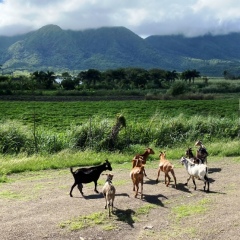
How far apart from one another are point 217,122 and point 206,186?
12.4m

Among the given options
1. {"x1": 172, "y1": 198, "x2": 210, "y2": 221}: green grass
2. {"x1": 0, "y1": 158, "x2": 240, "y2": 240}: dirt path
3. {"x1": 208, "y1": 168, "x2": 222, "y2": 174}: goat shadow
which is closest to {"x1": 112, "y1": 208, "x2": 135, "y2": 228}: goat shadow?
{"x1": 0, "y1": 158, "x2": 240, "y2": 240}: dirt path

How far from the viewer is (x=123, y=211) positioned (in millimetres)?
9906

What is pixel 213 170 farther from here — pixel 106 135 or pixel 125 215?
pixel 125 215

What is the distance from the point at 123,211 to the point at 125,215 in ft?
0.92

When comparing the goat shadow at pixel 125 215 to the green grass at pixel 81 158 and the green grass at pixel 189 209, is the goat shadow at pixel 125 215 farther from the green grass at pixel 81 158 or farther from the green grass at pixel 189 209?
the green grass at pixel 81 158

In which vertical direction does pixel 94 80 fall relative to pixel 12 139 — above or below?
above

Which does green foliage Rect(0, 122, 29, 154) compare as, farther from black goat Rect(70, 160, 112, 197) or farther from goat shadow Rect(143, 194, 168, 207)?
goat shadow Rect(143, 194, 168, 207)

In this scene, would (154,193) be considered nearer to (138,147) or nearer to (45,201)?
(45,201)

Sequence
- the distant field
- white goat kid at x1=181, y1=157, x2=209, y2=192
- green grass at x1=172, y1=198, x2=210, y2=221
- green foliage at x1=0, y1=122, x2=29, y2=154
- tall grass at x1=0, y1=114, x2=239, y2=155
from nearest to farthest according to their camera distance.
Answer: green grass at x1=172, y1=198, x2=210, y2=221 < white goat kid at x1=181, y1=157, x2=209, y2=192 < green foliage at x1=0, y1=122, x2=29, y2=154 < tall grass at x1=0, y1=114, x2=239, y2=155 < the distant field

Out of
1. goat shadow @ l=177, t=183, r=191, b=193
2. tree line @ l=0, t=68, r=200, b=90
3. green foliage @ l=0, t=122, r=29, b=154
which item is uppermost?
tree line @ l=0, t=68, r=200, b=90

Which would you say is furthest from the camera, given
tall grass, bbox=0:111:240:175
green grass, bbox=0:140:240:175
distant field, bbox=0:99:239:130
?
distant field, bbox=0:99:239:130

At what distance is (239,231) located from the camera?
28.5ft

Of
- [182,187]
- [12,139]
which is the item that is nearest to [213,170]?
[182,187]

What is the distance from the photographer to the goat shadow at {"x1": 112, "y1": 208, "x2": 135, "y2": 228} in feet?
30.3
